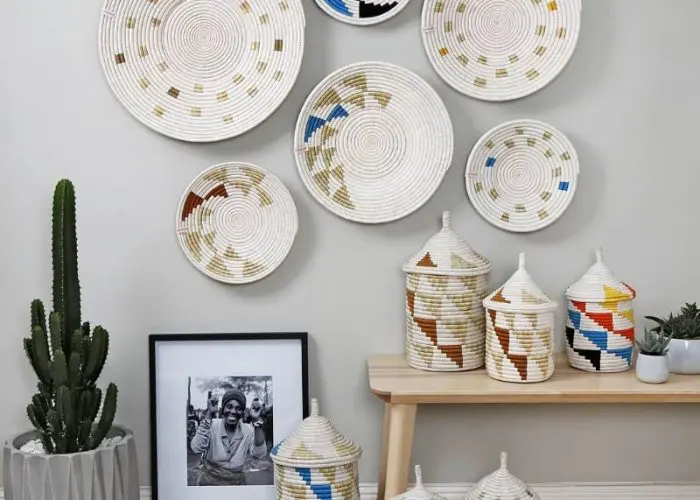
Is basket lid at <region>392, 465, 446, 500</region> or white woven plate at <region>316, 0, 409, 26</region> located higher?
white woven plate at <region>316, 0, 409, 26</region>

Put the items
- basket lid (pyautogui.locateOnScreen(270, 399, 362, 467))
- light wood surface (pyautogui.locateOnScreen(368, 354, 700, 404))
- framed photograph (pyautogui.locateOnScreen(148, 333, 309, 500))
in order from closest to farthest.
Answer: light wood surface (pyautogui.locateOnScreen(368, 354, 700, 404)) → basket lid (pyautogui.locateOnScreen(270, 399, 362, 467)) → framed photograph (pyautogui.locateOnScreen(148, 333, 309, 500))

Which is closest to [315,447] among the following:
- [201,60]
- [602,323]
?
[602,323]

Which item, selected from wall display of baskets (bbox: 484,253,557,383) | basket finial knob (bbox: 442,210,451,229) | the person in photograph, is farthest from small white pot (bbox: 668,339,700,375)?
the person in photograph

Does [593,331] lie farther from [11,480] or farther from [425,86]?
[11,480]

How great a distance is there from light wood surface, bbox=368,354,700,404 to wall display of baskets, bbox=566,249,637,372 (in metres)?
0.06

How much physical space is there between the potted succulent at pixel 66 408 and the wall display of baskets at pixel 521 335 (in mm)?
941

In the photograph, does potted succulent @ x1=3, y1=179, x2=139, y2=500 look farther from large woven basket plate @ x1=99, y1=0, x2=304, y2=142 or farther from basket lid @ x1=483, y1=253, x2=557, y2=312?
basket lid @ x1=483, y1=253, x2=557, y2=312

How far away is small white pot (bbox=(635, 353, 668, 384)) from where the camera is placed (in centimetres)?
212

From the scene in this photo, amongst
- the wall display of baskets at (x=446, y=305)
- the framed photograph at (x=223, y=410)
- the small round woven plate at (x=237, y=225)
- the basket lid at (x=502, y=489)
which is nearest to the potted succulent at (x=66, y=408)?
the framed photograph at (x=223, y=410)

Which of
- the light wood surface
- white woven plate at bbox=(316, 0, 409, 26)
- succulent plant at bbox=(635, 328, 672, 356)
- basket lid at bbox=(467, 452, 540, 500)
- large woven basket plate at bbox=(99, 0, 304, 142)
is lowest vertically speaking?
basket lid at bbox=(467, 452, 540, 500)

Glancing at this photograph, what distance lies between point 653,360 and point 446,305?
1.66ft

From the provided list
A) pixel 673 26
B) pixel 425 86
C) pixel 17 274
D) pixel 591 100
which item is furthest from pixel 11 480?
pixel 673 26

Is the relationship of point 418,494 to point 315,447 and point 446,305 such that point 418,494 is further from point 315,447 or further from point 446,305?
point 446,305

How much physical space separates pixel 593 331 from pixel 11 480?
4.84 feet
